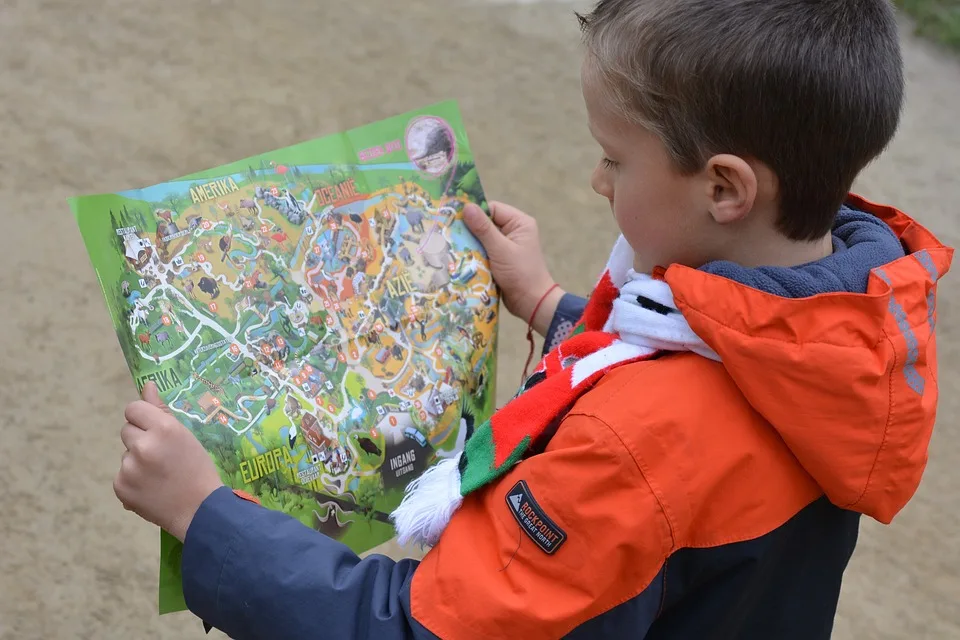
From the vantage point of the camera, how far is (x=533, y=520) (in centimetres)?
80

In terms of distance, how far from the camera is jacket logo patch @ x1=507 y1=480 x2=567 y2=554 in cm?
79

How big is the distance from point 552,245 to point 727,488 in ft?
5.50

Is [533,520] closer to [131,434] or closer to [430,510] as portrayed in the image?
[430,510]

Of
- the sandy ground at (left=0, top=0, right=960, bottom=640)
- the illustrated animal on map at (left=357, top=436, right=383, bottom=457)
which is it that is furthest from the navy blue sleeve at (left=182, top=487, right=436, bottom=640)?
the sandy ground at (left=0, top=0, right=960, bottom=640)

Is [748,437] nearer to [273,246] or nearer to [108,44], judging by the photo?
[273,246]

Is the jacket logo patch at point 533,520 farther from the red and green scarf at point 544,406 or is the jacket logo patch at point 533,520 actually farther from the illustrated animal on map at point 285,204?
the illustrated animal on map at point 285,204

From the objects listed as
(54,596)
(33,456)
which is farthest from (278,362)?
(33,456)

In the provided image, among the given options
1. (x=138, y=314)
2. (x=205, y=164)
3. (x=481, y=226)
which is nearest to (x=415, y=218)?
(x=481, y=226)

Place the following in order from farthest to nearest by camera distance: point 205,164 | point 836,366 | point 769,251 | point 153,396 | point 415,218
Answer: point 205,164
point 415,218
point 153,396
point 769,251
point 836,366

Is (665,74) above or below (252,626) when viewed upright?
above

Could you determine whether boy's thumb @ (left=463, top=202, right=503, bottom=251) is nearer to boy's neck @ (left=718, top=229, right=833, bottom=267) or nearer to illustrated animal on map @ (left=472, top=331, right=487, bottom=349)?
illustrated animal on map @ (left=472, top=331, right=487, bottom=349)

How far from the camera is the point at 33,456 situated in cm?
188

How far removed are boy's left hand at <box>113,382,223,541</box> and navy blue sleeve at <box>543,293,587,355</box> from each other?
1.62 feet

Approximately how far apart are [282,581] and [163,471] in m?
0.18
